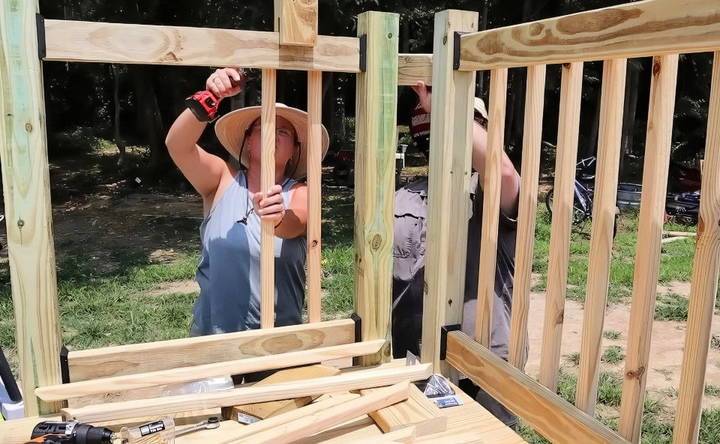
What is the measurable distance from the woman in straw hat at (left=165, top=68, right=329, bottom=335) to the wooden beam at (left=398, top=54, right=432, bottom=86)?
1.24 ft

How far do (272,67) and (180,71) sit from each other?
14978 mm

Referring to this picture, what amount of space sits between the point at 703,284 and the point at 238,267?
1.66 metres

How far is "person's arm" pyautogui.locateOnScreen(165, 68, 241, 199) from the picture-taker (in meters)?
2.16

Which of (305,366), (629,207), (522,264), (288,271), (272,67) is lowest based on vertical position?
(629,207)

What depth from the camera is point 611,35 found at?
60.5 inches

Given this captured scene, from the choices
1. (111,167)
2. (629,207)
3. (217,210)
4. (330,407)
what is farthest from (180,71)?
(330,407)

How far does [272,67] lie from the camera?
6.72 feet

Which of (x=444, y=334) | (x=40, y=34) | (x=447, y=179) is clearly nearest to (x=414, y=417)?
→ (x=444, y=334)

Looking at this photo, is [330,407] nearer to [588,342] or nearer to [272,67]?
[588,342]

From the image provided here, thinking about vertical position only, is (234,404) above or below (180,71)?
below

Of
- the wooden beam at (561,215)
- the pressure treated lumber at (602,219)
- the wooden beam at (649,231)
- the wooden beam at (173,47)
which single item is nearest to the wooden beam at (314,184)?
the wooden beam at (173,47)

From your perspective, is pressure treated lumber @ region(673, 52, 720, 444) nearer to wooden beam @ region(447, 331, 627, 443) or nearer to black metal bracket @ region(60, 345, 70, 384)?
wooden beam @ region(447, 331, 627, 443)

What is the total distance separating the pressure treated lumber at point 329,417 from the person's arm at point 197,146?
1042 millimetres

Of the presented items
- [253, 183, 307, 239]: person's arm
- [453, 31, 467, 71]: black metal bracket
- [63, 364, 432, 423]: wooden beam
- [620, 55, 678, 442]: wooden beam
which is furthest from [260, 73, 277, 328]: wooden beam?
[620, 55, 678, 442]: wooden beam
